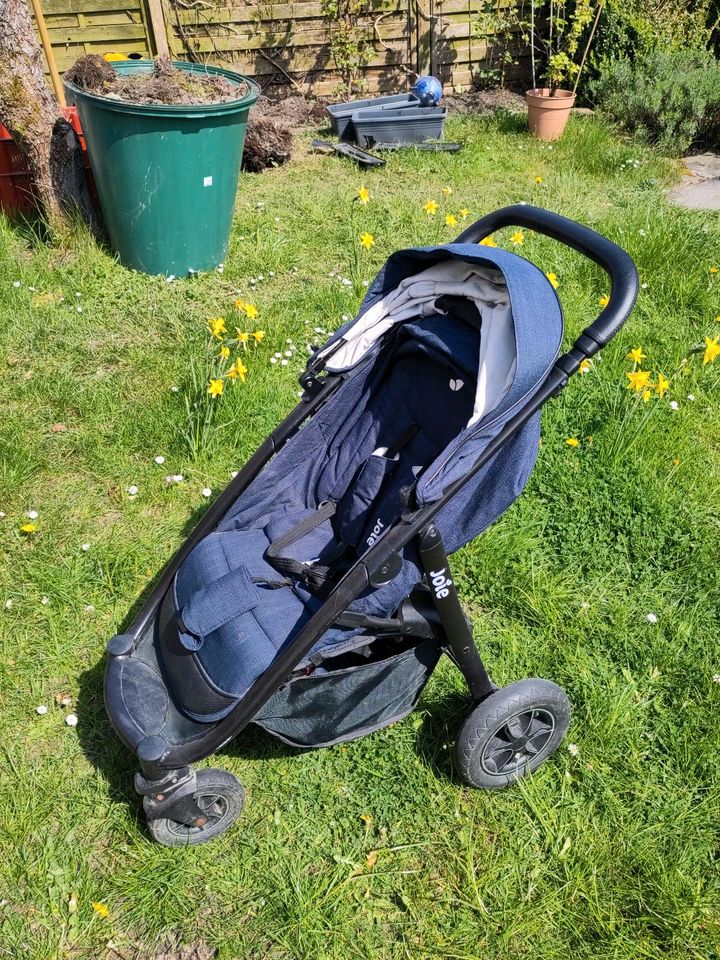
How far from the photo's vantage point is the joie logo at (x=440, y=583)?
1.88m

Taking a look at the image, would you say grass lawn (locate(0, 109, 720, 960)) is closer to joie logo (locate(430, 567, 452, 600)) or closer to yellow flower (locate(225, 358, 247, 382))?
yellow flower (locate(225, 358, 247, 382))

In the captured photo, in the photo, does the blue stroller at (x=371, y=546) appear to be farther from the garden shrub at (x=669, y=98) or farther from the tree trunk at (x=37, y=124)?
the garden shrub at (x=669, y=98)

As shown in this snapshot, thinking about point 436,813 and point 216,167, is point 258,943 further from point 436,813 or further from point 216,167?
point 216,167

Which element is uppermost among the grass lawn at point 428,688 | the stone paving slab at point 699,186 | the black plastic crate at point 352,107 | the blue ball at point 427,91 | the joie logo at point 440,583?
the blue ball at point 427,91

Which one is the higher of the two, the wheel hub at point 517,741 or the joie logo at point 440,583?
the joie logo at point 440,583

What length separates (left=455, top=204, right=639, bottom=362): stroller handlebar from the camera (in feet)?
5.76

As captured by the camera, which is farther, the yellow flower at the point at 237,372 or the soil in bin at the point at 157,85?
the soil in bin at the point at 157,85

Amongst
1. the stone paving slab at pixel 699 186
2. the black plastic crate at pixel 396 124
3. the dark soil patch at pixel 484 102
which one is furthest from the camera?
the dark soil patch at pixel 484 102

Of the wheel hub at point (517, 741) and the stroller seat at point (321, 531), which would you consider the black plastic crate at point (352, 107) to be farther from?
the wheel hub at point (517, 741)

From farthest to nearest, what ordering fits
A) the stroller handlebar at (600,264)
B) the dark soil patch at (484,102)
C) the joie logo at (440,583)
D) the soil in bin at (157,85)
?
the dark soil patch at (484,102) → the soil in bin at (157,85) → the joie logo at (440,583) → the stroller handlebar at (600,264)

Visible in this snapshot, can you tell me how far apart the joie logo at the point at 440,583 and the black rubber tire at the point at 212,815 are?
787 mm

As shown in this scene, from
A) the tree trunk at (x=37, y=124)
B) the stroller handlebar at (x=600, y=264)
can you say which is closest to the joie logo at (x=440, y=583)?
the stroller handlebar at (x=600, y=264)

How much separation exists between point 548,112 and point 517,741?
611 centimetres

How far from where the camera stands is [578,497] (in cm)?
312
